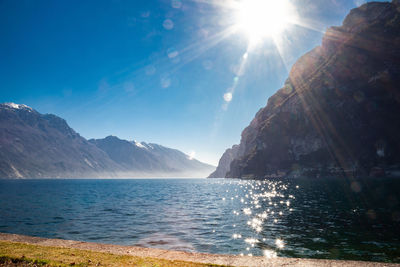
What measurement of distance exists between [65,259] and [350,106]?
172398mm

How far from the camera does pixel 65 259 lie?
1080 cm

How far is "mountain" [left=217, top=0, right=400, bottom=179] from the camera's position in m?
133

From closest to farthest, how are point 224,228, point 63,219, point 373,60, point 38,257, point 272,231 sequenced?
point 38,257
point 272,231
point 224,228
point 63,219
point 373,60

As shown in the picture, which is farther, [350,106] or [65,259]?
[350,106]

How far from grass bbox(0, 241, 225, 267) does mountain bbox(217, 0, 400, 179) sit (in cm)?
15919

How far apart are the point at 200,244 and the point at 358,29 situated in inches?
7565

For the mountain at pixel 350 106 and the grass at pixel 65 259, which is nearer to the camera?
the grass at pixel 65 259

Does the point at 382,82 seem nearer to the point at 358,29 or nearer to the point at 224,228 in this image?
the point at 358,29

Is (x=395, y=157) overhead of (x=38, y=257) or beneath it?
overhead

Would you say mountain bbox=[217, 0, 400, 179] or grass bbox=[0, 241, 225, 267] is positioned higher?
mountain bbox=[217, 0, 400, 179]

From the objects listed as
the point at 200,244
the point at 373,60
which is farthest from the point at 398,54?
the point at 200,244

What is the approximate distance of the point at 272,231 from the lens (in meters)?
23.0

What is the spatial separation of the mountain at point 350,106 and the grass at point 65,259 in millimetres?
159190

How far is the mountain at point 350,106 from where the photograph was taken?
133 metres
